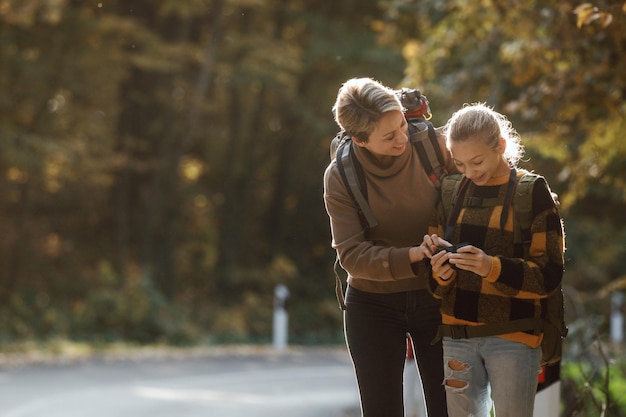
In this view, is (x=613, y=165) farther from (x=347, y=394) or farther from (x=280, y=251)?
(x=280, y=251)

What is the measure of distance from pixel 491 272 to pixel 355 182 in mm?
657

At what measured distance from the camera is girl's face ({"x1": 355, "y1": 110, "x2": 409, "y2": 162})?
13.0 ft

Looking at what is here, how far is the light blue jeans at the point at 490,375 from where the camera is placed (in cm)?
372

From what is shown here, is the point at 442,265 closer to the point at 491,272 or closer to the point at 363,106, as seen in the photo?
the point at 491,272

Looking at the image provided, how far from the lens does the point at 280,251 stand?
28.2 metres

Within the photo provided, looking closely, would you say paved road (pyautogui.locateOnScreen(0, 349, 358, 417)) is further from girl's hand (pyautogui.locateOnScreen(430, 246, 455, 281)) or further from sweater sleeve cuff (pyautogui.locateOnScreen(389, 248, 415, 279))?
girl's hand (pyautogui.locateOnScreen(430, 246, 455, 281))

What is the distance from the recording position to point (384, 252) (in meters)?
3.93

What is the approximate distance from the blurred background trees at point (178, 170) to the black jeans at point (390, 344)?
37.2 feet

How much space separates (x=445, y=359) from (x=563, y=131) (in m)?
5.80

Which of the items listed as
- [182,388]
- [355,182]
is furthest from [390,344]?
[182,388]

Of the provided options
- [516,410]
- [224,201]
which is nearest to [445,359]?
[516,410]

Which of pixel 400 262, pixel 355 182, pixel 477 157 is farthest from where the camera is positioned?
pixel 355 182

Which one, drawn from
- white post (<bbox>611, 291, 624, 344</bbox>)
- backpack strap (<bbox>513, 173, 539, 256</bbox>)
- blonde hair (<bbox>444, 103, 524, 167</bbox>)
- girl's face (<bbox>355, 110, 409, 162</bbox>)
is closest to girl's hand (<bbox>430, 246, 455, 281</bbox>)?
backpack strap (<bbox>513, 173, 539, 256</bbox>)

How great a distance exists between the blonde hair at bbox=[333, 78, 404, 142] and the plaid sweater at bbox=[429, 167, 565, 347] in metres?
0.41
